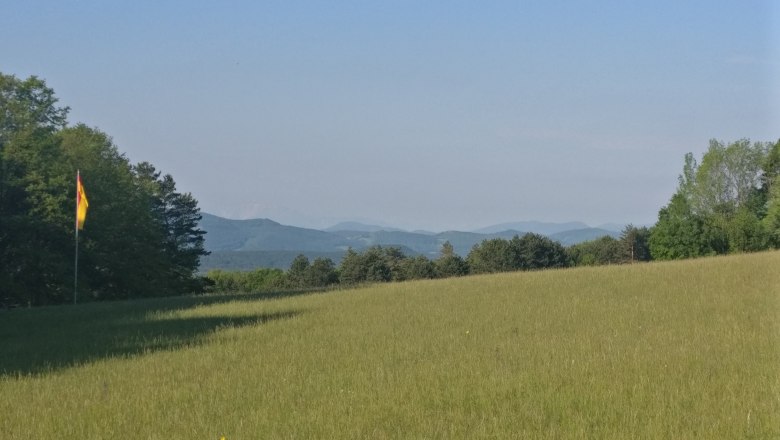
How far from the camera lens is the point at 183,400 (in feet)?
35.4

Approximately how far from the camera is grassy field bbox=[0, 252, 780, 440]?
28.4ft

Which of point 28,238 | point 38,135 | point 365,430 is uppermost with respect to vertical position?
point 38,135

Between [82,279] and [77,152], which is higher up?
[77,152]

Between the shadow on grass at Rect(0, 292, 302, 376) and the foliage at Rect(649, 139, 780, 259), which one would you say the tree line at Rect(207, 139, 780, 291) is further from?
the shadow on grass at Rect(0, 292, 302, 376)

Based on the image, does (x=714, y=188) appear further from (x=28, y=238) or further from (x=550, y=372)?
(x=550, y=372)

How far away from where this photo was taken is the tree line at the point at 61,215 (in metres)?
48.9

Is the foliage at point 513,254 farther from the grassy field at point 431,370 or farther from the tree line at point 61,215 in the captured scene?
the grassy field at point 431,370

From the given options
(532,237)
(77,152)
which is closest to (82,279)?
(77,152)

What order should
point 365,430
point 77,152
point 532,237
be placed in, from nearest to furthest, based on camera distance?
point 365,430 < point 77,152 < point 532,237

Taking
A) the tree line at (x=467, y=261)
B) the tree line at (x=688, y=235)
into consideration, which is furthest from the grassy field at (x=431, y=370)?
the tree line at (x=467, y=261)

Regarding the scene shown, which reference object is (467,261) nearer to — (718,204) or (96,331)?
(718,204)

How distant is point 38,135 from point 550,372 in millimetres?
48963

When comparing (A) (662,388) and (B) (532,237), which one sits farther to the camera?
(B) (532,237)

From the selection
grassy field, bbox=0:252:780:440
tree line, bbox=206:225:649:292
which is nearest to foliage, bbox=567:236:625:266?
tree line, bbox=206:225:649:292
